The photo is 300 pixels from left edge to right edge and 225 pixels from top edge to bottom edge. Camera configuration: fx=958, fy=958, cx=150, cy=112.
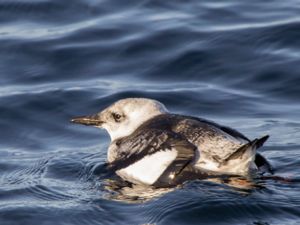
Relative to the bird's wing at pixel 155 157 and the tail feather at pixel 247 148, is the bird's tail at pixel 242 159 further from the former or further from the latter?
the bird's wing at pixel 155 157

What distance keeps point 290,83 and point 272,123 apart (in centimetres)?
148

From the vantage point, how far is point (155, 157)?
8391 millimetres

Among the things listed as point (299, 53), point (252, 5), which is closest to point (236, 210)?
point (299, 53)

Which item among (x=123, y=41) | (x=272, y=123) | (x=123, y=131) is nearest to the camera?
(x=123, y=131)

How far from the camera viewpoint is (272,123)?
10.7 meters

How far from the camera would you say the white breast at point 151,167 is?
831 cm

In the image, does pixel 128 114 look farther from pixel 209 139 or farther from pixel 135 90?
pixel 135 90

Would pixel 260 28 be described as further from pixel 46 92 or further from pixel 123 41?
pixel 46 92

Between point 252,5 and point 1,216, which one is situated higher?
point 252,5

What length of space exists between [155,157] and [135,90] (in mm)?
3678

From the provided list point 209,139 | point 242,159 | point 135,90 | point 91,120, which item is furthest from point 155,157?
point 135,90

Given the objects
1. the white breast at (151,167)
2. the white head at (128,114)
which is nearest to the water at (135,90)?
the white breast at (151,167)

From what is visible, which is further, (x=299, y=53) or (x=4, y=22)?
(x=4, y=22)

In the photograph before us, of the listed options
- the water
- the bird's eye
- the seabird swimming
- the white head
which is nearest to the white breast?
the seabird swimming
